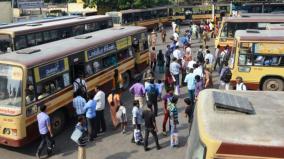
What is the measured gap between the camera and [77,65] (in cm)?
1408

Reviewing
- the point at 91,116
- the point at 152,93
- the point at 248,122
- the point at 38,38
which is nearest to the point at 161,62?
the point at 38,38

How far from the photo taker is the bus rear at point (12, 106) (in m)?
10.8

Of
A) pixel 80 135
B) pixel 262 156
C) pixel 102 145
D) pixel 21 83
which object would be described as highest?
pixel 262 156

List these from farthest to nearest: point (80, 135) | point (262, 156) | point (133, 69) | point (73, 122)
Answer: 1. point (133, 69)
2. point (73, 122)
3. point (80, 135)
4. point (262, 156)

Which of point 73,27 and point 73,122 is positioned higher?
point 73,27

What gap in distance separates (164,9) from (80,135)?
126 feet

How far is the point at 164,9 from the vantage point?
153 ft

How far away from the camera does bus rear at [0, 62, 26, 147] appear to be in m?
10.8

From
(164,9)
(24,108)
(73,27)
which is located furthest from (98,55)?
(164,9)

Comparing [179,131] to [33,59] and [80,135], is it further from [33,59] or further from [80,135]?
[33,59]

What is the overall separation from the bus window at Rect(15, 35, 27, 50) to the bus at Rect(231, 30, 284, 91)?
10147 mm

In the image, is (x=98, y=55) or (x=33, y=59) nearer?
(x=33, y=59)

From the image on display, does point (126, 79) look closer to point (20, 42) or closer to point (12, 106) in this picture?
point (20, 42)

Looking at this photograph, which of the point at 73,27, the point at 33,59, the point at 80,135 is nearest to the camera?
the point at 80,135
